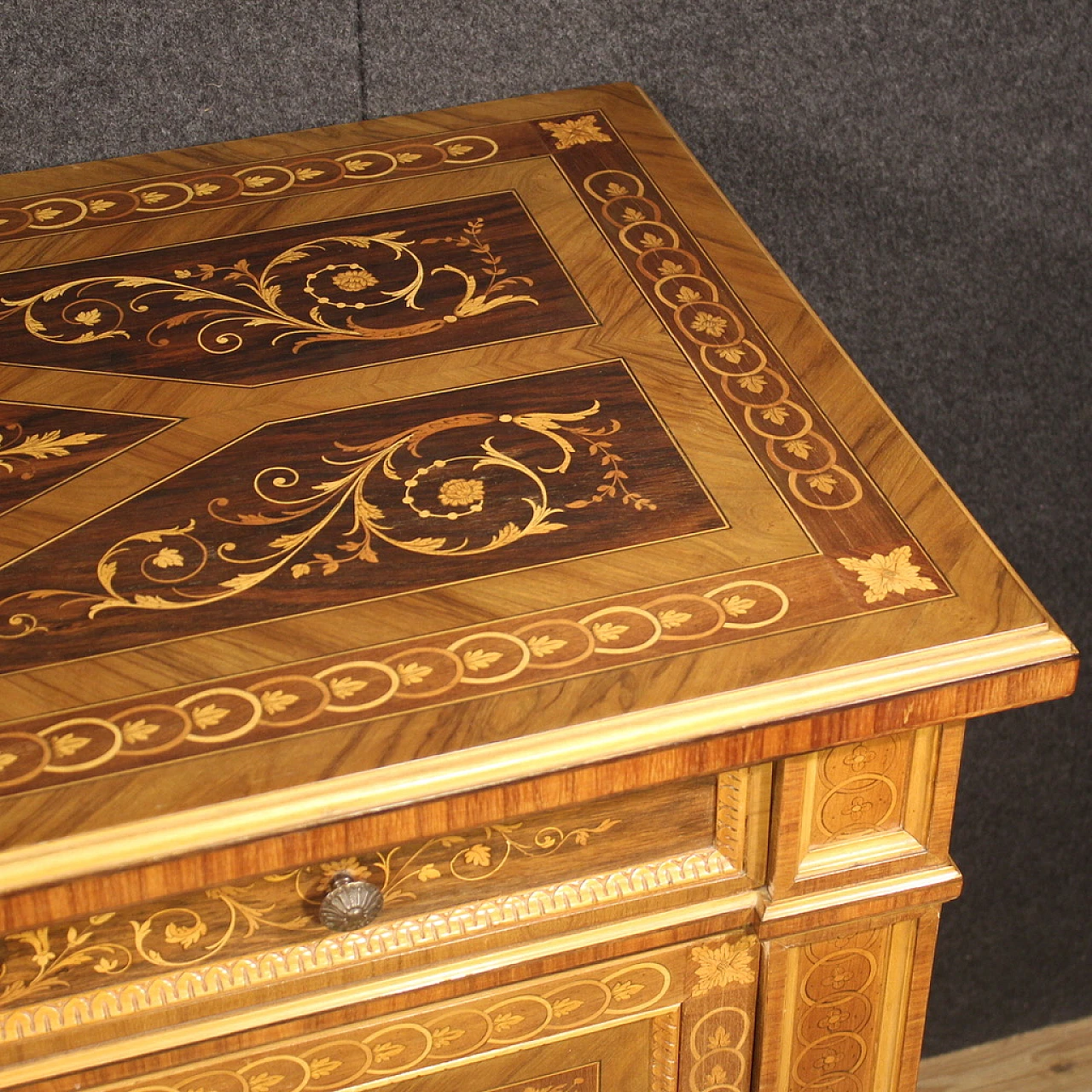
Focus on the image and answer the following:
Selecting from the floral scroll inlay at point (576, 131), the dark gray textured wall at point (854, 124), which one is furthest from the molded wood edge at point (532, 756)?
the dark gray textured wall at point (854, 124)

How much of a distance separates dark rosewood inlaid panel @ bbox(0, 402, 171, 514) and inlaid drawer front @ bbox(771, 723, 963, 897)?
1.28ft

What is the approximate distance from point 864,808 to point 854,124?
0.62 m

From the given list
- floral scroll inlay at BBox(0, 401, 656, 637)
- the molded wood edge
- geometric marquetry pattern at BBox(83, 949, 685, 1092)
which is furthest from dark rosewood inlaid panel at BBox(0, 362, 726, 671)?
geometric marquetry pattern at BBox(83, 949, 685, 1092)

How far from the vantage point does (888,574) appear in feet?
2.37

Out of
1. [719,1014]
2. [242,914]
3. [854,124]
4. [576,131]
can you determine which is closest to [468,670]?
[242,914]

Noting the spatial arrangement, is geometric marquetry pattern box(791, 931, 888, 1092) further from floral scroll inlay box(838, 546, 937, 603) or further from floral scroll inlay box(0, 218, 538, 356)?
floral scroll inlay box(0, 218, 538, 356)

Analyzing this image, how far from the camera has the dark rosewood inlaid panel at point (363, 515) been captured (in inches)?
28.2

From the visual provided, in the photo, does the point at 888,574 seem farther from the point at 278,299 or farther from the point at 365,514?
the point at 278,299

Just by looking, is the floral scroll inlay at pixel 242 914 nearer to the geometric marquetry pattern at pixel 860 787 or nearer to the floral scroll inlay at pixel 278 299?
the geometric marquetry pattern at pixel 860 787

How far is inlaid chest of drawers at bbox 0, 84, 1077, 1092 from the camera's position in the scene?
25.8 inches

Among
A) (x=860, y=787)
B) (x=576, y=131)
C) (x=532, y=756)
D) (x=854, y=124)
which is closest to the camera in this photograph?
(x=532, y=756)

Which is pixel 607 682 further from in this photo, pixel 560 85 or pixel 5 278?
pixel 560 85

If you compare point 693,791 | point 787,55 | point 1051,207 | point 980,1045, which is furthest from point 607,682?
point 980,1045

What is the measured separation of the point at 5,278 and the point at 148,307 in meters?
0.10
